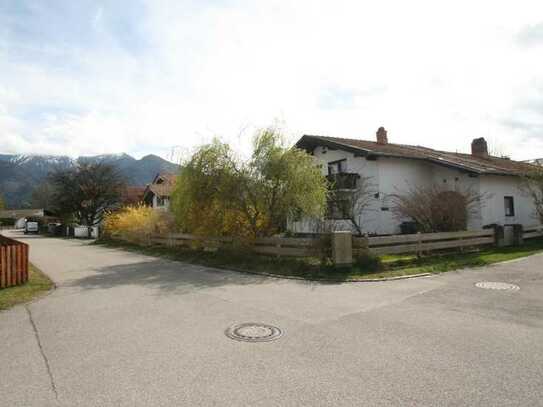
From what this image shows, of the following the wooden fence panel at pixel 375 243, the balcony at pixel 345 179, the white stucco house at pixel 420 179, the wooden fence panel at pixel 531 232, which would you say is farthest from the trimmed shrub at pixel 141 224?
the wooden fence panel at pixel 531 232

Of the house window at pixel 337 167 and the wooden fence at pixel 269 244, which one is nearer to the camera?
the wooden fence at pixel 269 244

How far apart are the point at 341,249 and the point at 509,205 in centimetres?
1730

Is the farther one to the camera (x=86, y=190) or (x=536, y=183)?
(x=86, y=190)

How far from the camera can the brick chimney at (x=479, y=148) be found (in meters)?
31.7

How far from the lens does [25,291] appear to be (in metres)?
9.58

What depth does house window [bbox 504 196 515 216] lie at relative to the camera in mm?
22859

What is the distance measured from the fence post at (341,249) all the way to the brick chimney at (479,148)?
2535 cm

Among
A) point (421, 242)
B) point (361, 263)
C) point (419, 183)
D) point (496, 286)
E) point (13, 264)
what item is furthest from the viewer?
point (419, 183)

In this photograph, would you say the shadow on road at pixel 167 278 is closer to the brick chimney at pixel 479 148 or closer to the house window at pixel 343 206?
the house window at pixel 343 206

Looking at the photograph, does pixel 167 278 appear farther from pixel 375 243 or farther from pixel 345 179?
pixel 345 179

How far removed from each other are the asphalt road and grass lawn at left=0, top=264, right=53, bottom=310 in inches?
18.7

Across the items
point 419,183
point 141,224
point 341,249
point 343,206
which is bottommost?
point 341,249

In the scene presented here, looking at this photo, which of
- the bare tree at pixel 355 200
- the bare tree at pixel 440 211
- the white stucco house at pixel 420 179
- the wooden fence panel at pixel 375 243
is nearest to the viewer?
the wooden fence panel at pixel 375 243

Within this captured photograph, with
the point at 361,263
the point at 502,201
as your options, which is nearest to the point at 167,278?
the point at 361,263
